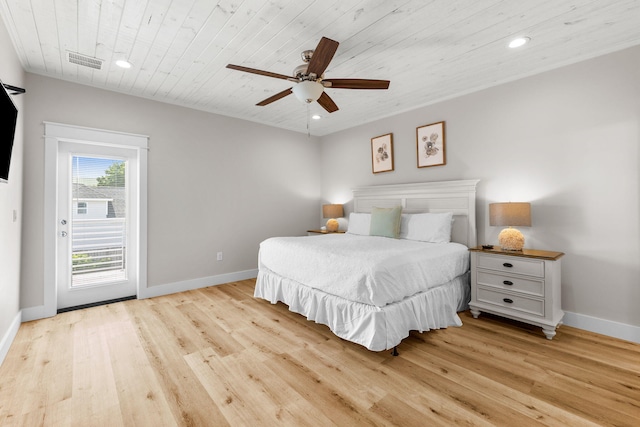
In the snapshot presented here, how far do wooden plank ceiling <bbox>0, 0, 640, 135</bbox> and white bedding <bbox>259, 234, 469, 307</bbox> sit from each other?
189 centimetres

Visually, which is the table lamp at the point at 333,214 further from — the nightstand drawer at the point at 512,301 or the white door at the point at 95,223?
the white door at the point at 95,223

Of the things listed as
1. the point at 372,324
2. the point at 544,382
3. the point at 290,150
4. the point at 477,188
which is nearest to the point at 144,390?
the point at 372,324

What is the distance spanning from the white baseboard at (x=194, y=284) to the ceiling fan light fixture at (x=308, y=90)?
3109 mm

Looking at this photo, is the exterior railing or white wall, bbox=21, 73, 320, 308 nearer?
white wall, bbox=21, 73, 320, 308

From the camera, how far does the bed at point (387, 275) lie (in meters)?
2.28

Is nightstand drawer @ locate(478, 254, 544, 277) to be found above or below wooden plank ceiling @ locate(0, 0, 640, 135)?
below

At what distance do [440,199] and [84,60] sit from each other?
14.0ft

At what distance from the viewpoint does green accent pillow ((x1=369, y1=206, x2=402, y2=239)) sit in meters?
3.77

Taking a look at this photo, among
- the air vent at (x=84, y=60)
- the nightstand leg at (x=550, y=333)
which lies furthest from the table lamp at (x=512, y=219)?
the air vent at (x=84, y=60)

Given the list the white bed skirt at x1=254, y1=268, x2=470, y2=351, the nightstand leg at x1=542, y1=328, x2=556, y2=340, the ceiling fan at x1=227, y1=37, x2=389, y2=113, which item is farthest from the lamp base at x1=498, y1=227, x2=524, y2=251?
the ceiling fan at x1=227, y1=37, x2=389, y2=113

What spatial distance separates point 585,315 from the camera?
2.78 metres

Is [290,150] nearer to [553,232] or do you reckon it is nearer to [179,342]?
[179,342]

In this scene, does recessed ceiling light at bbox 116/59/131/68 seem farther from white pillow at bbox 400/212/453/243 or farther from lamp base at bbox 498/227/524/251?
lamp base at bbox 498/227/524/251

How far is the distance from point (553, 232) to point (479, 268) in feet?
2.71
